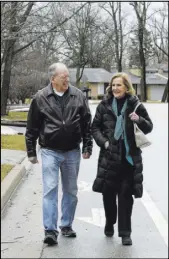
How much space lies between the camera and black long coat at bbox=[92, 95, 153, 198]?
9.00 ft

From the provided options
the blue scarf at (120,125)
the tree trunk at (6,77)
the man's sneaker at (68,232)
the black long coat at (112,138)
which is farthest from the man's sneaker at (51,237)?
the tree trunk at (6,77)

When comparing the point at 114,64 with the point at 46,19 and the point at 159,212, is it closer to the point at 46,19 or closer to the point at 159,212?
the point at 46,19

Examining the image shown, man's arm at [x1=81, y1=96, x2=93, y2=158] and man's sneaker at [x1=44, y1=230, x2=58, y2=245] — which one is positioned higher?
man's arm at [x1=81, y1=96, x2=93, y2=158]

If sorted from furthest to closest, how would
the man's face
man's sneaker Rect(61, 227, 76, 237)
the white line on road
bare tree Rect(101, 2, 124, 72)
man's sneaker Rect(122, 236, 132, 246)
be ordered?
1. the white line on road
2. man's sneaker Rect(61, 227, 76, 237)
3. man's sneaker Rect(122, 236, 132, 246)
4. the man's face
5. bare tree Rect(101, 2, 124, 72)

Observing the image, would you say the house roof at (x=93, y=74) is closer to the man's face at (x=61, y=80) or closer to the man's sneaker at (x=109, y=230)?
the man's face at (x=61, y=80)

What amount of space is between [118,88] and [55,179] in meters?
0.64

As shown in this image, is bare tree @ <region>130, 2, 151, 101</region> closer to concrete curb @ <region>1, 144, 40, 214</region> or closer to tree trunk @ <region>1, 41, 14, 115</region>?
tree trunk @ <region>1, 41, 14, 115</region>

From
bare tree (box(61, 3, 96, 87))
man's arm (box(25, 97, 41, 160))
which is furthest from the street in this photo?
bare tree (box(61, 3, 96, 87))

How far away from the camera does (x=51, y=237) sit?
2832 millimetres

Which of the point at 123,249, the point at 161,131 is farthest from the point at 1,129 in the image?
the point at 161,131

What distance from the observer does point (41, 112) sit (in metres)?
2.53

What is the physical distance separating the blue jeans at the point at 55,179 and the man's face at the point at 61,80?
0.48 m

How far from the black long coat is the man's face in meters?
0.41

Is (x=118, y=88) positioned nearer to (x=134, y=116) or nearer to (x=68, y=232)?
(x=134, y=116)
